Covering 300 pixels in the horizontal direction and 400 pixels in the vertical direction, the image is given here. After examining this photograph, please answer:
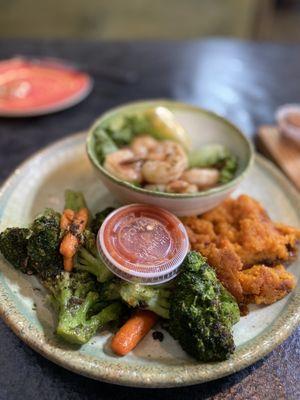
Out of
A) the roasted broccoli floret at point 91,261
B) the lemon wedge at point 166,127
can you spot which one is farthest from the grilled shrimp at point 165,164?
the roasted broccoli floret at point 91,261

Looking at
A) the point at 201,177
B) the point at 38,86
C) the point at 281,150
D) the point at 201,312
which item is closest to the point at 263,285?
the point at 201,312

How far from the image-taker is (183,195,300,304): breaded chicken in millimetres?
1398

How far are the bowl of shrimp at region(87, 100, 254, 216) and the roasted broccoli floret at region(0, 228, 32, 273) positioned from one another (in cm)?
39

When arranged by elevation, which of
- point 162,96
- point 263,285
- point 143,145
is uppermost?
point 143,145

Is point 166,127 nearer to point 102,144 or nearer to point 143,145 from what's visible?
point 143,145

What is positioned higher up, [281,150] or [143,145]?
[143,145]

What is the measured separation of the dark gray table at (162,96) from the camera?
4.10 feet

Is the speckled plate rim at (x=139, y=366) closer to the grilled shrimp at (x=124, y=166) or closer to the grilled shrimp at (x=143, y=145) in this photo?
the grilled shrimp at (x=124, y=166)

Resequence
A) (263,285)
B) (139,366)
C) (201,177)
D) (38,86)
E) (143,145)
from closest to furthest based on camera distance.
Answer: (139,366) < (263,285) < (201,177) < (143,145) < (38,86)

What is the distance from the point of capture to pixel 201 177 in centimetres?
177

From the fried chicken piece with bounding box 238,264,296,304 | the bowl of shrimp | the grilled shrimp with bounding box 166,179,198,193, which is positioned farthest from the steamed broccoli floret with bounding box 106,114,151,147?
the fried chicken piece with bounding box 238,264,296,304

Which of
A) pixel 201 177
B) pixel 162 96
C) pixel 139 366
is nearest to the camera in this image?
pixel 139 366

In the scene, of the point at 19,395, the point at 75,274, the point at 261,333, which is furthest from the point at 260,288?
the point at 19,395

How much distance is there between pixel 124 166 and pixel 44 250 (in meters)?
0.52
